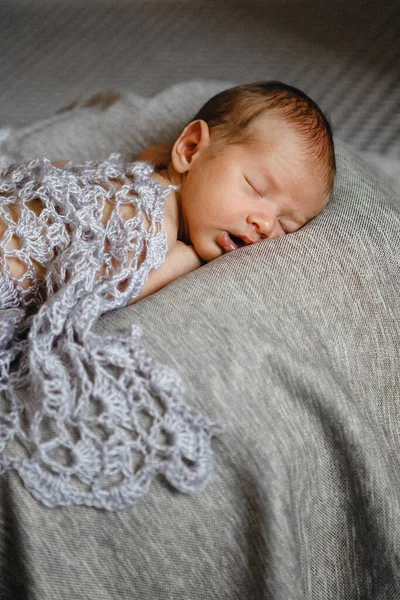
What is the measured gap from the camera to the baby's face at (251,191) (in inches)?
41.1

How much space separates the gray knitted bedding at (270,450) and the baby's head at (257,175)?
0.32 feet

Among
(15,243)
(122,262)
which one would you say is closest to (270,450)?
(122,262)

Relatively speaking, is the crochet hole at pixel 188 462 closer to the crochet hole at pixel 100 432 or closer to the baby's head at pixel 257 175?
the crochet hole at pixel 100 432

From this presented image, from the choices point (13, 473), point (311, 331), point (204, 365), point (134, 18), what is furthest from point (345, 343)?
point (134, 18)

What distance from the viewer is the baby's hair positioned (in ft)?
3.56

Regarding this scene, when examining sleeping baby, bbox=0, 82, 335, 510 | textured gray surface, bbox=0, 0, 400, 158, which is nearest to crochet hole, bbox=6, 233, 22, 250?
sleeping baby, bbox=0, 82, 335, 510

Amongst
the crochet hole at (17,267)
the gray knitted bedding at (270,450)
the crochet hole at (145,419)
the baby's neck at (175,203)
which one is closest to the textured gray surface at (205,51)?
the baby's neck at (175,203)

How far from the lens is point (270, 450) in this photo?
2.42ft

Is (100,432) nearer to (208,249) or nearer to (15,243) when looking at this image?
(15,243)

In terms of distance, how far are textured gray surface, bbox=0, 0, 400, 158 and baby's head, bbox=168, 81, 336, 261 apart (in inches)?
18.1

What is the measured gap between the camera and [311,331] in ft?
2.76

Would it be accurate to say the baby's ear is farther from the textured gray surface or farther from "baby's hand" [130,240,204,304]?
the textured gray surface

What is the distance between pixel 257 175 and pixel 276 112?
0.13 m

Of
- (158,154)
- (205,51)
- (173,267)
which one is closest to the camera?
(173,267)
